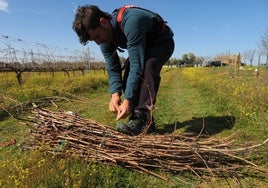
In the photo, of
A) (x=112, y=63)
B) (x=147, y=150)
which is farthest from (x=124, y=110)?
(x=112, y=63)

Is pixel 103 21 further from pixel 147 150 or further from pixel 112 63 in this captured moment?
pixel 147 150

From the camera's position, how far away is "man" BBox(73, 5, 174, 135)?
136 inches

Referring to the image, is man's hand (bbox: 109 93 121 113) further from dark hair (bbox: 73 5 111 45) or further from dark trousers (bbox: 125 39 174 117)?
dark hair (bbox: 73 5 111 45)

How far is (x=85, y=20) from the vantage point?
11.1 feet

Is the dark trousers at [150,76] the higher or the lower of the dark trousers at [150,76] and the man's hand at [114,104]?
the higher

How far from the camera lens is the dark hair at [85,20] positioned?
338cm

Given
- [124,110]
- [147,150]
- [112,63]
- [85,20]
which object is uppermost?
[85,20]

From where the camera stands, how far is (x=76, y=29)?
11.4 feet

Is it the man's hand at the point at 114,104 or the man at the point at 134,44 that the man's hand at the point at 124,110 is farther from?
the man's hand at the point at 114,104

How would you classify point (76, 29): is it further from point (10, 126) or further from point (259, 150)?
point (10, 126)

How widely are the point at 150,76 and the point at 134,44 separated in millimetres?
419

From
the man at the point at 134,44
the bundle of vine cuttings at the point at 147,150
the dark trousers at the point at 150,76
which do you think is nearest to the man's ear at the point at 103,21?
the man at the point at 134,44

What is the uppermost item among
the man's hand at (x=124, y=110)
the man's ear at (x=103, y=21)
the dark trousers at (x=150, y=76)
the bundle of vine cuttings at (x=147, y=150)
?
the man's ear at (x=103, y=21)

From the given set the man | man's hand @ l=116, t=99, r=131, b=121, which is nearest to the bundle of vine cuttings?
man's hand @ l=116, t=99, r=131, b=121
